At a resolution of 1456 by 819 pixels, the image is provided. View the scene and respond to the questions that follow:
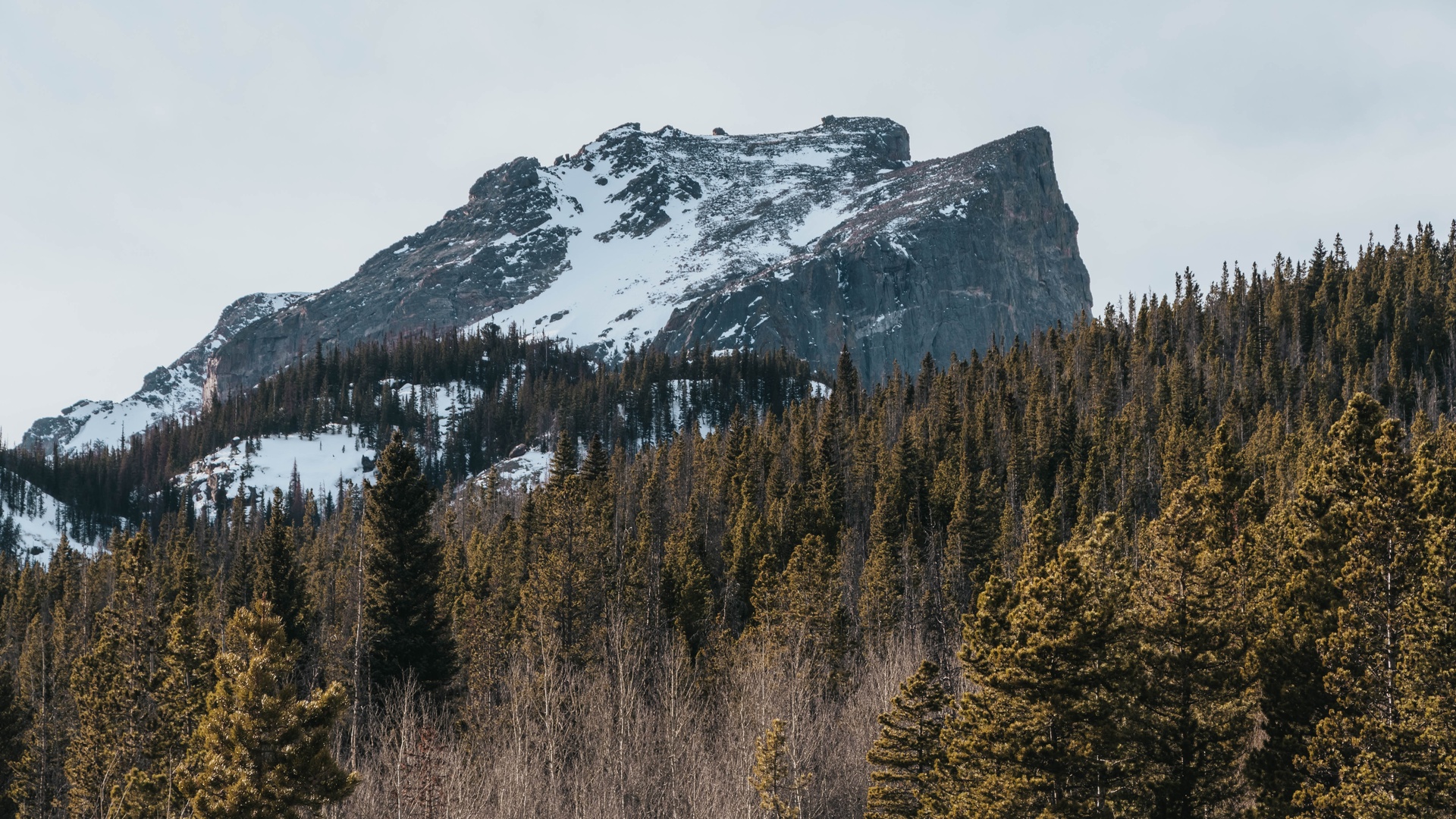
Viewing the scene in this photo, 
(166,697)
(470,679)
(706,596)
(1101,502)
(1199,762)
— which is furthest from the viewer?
(1101,502)

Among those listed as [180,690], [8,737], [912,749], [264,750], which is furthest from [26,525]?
[912,749]

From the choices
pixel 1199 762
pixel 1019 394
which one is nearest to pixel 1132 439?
pixel 1019 394

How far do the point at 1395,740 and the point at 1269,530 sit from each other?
9.94m

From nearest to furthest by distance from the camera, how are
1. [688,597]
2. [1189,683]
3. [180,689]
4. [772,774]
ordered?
1. [1189,683]
2. [772,774]
3. [180,689]
4. [688,597]

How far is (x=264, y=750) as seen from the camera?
18016 mm

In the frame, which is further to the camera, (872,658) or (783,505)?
(783,505)

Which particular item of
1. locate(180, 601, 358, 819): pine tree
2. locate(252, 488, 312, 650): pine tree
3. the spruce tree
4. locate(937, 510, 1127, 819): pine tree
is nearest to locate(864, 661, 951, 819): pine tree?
locate(937, 510, 1127, 819): pine tree

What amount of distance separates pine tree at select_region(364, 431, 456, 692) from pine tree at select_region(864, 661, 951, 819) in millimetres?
20330

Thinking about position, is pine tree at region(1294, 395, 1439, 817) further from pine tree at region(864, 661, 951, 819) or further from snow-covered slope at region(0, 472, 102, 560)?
snow-covered slope at region(0, 472, 102, 560)

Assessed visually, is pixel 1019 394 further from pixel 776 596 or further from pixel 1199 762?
pixel 1199 762

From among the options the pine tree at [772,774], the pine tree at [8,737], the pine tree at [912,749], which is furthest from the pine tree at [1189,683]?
the pine tree at [8,737]

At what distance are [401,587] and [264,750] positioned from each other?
832 inches

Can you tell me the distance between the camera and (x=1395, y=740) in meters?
21.4

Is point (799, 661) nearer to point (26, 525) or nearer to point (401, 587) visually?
point (401, 587)
